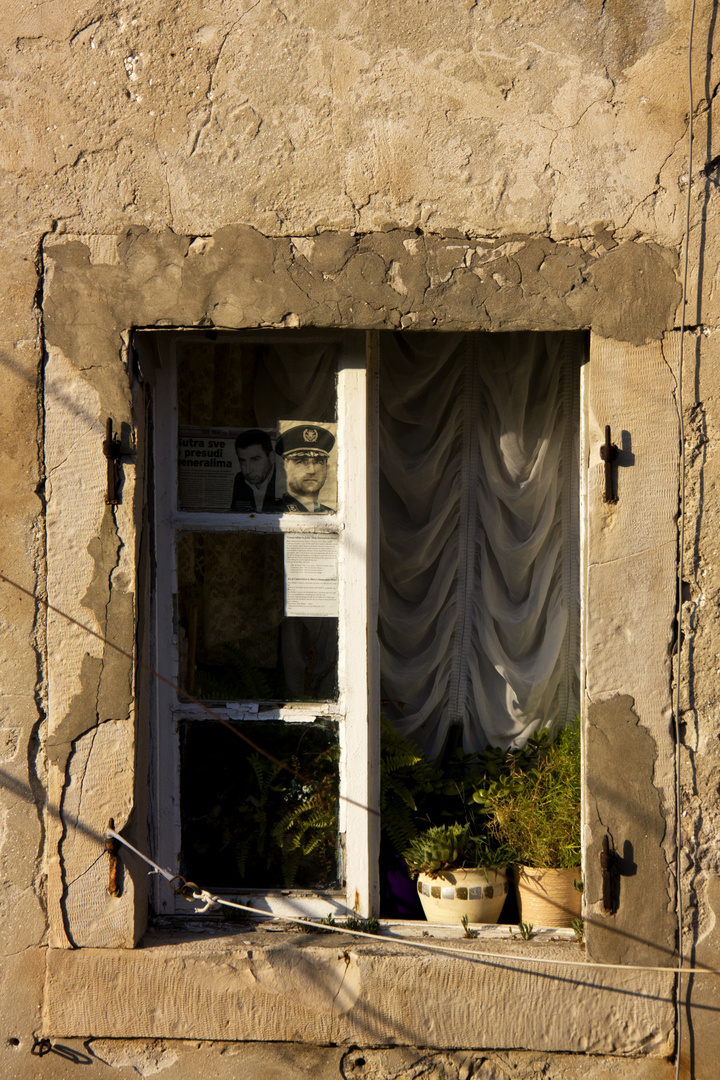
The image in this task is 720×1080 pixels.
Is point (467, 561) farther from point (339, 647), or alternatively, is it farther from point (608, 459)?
point (608, 459)

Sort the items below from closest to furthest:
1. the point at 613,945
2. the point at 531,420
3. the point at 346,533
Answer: the point at 613,945 < the point at 346,533 < the point at 531,420

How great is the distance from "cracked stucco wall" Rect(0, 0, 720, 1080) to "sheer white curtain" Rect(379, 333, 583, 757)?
0.54 metres

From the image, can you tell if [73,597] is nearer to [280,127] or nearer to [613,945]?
[280,127]

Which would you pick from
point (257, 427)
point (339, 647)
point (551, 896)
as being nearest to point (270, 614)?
point (339, 647)

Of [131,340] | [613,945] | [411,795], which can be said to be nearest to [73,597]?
[131,340]

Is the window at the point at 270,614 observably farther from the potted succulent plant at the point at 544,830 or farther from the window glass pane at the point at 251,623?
the potted succulent plant at the point at 544,830

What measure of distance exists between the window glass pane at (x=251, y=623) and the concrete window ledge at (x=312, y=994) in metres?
0.75

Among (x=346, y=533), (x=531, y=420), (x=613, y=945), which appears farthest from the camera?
(x=531, y=420)

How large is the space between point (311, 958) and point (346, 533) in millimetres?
1235

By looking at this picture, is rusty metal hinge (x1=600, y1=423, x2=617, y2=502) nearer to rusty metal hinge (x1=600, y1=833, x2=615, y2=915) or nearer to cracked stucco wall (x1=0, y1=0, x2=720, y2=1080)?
cracked stucco wall (x1=0, y1=0, x2=720, y2=1080)

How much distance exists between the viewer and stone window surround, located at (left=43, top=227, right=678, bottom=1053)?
2225 millimetres

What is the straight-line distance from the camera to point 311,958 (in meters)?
2.28

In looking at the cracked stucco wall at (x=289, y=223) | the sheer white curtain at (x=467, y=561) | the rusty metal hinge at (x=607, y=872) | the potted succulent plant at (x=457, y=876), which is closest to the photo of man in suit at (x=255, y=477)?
the cracked stucco wall at (x=289, y=223)

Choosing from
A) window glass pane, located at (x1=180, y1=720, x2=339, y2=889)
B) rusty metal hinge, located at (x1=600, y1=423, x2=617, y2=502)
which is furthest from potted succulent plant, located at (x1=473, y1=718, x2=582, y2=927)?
rusty metal hinge, located at (x1=600, y1=423, x2=617, y2=502)
